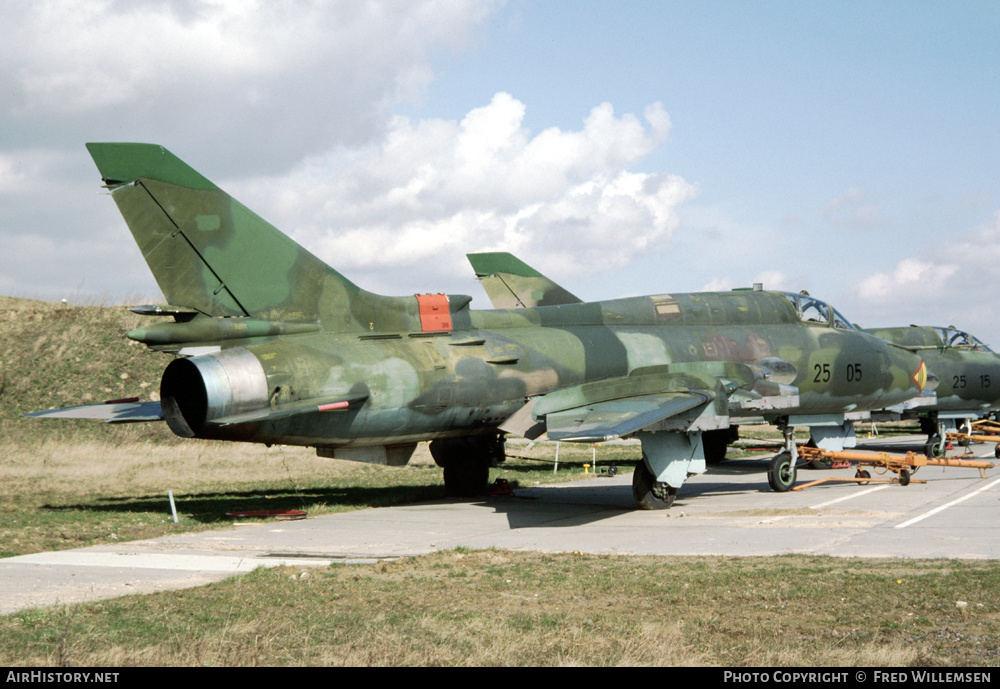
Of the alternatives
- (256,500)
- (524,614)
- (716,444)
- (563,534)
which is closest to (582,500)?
(563,534)

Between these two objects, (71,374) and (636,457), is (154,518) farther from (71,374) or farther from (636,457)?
(71,374)

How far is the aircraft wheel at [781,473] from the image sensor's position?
1817 cm

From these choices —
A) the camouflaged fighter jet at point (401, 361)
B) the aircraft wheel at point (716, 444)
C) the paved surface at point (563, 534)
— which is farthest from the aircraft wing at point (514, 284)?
the paved surface at point (563, 534)

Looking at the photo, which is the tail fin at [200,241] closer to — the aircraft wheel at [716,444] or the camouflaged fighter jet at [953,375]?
the aircraft wheel at [716,444]

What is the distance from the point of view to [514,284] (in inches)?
1020

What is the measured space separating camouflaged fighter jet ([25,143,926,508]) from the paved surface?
1243 millimetres

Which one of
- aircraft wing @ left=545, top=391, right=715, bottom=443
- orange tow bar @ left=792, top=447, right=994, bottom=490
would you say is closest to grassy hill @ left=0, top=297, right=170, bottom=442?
orange tow bar @ left=792, top=447, right=994, bottom=490

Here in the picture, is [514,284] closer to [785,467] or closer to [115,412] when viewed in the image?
[785,467]

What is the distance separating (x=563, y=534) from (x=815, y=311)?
381 inches

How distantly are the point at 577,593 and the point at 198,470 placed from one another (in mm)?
19134

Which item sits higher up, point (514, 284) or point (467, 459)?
point (514, 284)

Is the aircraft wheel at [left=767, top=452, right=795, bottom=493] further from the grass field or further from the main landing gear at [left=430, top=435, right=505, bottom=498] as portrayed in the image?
the grass field
